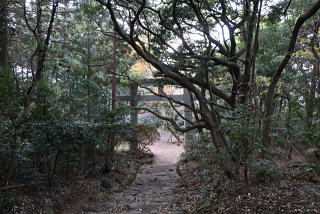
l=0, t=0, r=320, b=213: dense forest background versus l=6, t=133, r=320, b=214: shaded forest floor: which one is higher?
l=0, t=0, r=320, b=213: dense forest background

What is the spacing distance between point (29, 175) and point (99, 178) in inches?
105

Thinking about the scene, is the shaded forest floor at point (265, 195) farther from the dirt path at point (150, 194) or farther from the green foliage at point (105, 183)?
the green foliage at point (105, 183)

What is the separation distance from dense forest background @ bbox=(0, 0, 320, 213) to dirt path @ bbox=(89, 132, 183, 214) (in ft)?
3.36

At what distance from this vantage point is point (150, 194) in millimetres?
6117

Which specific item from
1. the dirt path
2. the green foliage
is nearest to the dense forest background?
the green foliage

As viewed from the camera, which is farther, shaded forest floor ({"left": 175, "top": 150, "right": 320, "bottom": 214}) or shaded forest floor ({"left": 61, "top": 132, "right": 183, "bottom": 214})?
shaded forest floor ({"left": 61, "top": 132, "right": 183, "bottom": 214})

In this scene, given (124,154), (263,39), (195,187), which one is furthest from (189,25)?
(124,154)

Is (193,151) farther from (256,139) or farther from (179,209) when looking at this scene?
(256,139)

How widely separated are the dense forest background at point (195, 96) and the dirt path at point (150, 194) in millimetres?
1023

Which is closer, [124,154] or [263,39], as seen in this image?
[263,39]

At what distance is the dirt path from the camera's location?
16.0ft

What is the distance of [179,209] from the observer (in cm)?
465

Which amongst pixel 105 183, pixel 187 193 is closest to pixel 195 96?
pixel 187 193

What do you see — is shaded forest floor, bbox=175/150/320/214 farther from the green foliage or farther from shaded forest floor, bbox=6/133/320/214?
the green foliage
